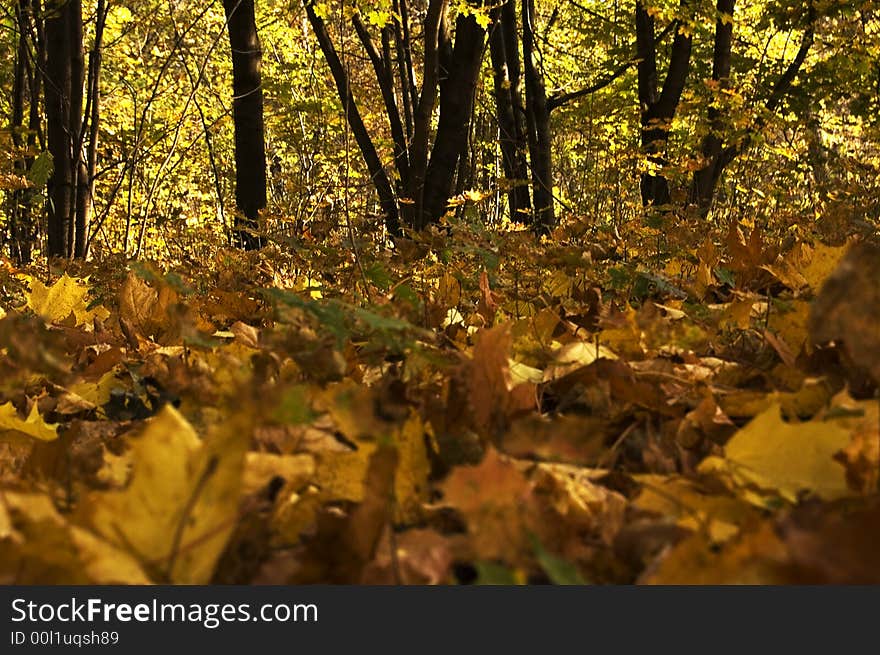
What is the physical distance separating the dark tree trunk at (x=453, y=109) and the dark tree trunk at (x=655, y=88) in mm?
2957

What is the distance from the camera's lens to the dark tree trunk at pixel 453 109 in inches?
245

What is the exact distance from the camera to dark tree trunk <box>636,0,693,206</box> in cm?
937

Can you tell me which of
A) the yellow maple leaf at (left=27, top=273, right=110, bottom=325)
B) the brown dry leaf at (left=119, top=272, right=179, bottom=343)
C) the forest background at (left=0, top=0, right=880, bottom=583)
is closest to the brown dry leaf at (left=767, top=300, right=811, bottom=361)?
the forest background at (left=0, top=0, right=880, bottom=583)

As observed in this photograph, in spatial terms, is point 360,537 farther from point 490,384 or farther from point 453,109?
point 453,109

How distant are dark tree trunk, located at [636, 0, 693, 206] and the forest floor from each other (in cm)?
792

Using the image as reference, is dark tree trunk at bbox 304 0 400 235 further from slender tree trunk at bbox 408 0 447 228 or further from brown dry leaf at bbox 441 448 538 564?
brown dry leaf at bbox 441 448 538 564

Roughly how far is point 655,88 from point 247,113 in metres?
5.73

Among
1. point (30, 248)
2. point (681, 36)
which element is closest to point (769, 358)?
point (681, 36)

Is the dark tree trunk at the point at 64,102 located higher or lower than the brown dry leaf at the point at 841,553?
higher

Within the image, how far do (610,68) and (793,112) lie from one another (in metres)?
2.43

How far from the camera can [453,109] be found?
6.27 meters

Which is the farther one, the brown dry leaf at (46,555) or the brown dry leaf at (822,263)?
the brown dry leaf at (822,263)

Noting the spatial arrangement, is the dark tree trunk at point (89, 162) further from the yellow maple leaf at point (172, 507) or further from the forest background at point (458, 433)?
the yellow maple leaf at point (172, 507)

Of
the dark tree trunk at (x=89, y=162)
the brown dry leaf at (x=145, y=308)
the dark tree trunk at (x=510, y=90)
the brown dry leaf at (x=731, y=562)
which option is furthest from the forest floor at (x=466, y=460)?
the dark tree trunk at (x=510, y=90)
